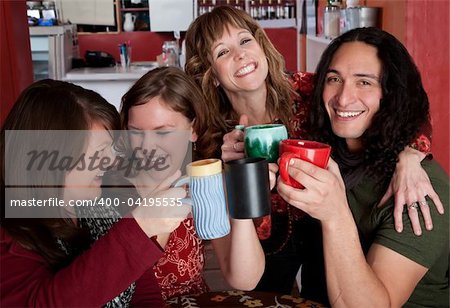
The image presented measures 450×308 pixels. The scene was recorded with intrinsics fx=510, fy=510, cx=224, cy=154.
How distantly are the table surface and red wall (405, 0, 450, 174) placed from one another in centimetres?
154

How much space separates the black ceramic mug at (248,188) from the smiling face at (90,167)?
0.30m

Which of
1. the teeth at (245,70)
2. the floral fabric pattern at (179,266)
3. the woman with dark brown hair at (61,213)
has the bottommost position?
the floral fabric pattern at (179,266)

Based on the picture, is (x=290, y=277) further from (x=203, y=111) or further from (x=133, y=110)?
(x=133, y=110)

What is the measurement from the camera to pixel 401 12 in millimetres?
2461

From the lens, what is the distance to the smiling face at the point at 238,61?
177 cm

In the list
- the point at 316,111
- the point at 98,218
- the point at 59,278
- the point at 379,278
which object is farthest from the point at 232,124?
the point at 59,278

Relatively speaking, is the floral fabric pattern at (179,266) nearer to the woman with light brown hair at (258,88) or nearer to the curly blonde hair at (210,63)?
the woman with light brown hair at (258,88)

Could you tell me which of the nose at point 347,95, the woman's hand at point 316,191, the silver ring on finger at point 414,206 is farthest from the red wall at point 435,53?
the woman's hand at point 316,191

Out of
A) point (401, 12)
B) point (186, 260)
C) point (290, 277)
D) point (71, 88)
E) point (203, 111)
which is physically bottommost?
point (290, 277)

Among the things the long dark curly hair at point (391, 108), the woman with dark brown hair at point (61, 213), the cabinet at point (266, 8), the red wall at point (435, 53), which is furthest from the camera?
the cabinet at point (266, 8)

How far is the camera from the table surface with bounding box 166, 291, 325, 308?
3.81 feet

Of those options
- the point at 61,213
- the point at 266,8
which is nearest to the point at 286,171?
the point at 61,213

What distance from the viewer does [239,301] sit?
1.18m

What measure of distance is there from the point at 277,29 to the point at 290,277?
20.7ft
